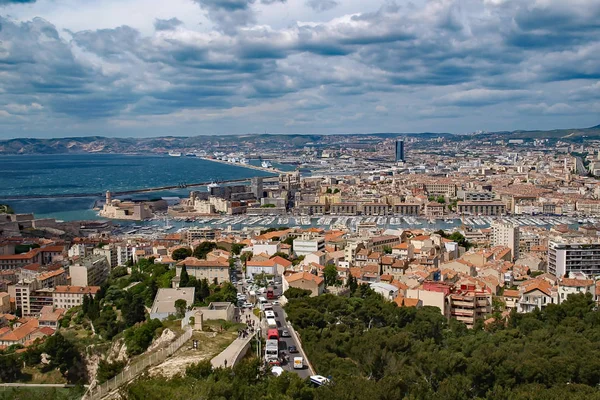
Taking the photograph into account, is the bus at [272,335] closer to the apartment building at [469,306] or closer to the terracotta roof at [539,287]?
the apartment building at [469,306]

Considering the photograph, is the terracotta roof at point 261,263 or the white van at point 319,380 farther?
the terracotta roof at point 261,263

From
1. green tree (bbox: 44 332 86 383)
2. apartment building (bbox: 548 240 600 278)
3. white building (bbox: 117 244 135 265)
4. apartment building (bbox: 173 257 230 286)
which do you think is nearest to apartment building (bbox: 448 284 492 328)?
apartment building (bbox: 548 240 600 278)

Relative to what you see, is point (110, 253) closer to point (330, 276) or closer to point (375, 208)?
point (330, 276)

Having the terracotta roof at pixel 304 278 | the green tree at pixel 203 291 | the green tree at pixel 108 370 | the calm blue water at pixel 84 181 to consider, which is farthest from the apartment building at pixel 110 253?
the calm blue water at pixel 84 181

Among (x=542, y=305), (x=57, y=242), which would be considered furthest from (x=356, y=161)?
(x=542, y=305)

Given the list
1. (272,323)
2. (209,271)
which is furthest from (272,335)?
(209,271)
